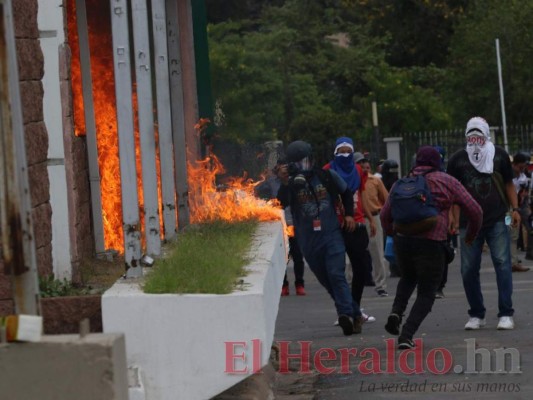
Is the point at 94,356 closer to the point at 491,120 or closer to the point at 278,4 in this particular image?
the point at 491,120

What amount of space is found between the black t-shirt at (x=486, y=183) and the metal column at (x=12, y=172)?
7482 millimetres

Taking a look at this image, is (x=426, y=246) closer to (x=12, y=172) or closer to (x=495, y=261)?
(x=495, y=261)

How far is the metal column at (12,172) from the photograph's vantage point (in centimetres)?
653

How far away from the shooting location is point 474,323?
532 inches

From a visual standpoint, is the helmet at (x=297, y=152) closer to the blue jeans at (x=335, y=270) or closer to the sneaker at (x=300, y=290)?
the blue jeans at (x=335, y=270)

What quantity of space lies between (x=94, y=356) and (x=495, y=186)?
7.41 metres

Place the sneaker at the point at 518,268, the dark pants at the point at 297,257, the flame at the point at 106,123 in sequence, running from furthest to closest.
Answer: the sneaker at the point at 518,268 → the dark pants at the point at 297,257 → the flame at the point at 106,123

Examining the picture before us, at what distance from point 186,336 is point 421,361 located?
348cm

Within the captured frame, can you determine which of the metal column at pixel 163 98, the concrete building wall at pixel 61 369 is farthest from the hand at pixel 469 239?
the concrete building wall at pixel 61 369

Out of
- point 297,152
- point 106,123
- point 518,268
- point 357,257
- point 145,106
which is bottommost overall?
point 518,268

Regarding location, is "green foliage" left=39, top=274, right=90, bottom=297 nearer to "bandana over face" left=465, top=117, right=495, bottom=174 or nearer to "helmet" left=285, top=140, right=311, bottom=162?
"helmet" left=285, top=140, right=311, bottom=162

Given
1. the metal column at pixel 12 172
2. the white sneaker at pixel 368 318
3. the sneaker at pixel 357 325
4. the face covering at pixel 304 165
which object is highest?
the metal column at pixel 12 172

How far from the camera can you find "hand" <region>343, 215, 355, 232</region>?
13.7 metres

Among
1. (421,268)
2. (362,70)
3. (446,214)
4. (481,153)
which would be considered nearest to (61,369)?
(421,268)
